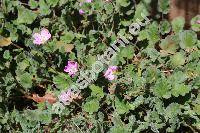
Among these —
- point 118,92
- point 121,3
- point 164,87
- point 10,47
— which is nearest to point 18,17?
point 10,47

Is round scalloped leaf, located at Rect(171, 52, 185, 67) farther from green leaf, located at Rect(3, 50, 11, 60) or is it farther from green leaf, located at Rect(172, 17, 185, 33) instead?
green leaf, located at Rect(3, 50, 11, 60)

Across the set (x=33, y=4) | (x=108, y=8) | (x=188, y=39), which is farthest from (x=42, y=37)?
(x=188, y=39)

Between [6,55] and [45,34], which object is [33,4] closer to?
[45,34]

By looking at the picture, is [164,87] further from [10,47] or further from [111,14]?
[10,47]

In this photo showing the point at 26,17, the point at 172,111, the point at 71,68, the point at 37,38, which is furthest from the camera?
the point at 26,17

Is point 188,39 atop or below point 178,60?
atop

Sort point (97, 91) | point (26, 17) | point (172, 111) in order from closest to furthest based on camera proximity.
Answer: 1. point (172, 111)
2. point (97, 91)
3. point (26, 17)

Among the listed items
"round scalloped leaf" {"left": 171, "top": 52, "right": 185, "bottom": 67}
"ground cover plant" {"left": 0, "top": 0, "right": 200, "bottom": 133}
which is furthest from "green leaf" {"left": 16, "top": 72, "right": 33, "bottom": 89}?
"round scalloped leaf" {"left": 171, "top": 52, "right": 185, "bottom": 67}
